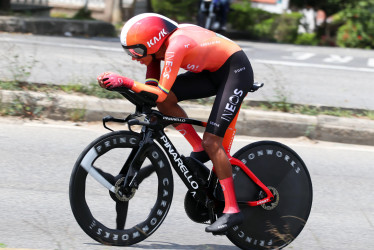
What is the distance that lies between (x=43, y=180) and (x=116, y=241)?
66.5 inches

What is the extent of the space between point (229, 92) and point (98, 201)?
52.5 inches

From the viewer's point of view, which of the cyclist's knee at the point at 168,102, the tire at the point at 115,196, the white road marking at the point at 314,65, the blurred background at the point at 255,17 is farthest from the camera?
the blurred background at the point at 255,17

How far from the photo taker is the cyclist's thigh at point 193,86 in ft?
14.7

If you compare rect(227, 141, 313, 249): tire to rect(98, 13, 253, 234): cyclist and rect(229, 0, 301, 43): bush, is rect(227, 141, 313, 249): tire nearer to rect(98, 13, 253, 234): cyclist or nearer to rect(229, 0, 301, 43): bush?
rect(98, 13, 253, 234): cyclist

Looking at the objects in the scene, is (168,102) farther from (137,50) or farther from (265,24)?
(265,24)

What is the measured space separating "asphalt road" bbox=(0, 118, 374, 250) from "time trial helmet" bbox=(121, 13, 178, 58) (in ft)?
4.47

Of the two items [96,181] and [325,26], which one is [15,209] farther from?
[325,26]

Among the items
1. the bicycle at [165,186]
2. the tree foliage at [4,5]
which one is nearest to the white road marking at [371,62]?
the tree foliage at [4,5]

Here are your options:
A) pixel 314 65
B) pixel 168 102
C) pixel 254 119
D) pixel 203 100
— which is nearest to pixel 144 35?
pixel 168 102

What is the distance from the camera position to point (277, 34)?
69.9 ft

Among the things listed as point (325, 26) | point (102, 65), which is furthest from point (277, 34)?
point (102, 65)

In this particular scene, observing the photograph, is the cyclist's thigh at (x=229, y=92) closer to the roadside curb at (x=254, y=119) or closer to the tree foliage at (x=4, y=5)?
the roadside curb at (x=254, y=119)

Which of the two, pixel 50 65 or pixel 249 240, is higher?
pixel 249 240

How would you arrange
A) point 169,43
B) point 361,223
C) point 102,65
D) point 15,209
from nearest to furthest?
point 169,43 → point 15,209 → point 361,223 → point 102,65
